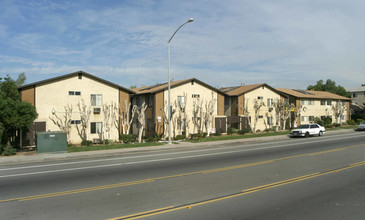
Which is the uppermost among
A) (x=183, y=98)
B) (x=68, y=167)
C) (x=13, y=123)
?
(x=183, y=98)

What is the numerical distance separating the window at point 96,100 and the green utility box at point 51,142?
759cm

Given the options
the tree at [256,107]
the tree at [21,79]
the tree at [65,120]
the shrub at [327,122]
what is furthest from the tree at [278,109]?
the tree at [21,79]

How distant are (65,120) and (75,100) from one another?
2.03 meters

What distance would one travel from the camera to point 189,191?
8.79 meters

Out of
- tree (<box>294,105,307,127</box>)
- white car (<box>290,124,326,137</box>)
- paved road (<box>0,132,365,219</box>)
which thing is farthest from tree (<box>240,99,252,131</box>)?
paved road (<box>0,132,365,219</box>)

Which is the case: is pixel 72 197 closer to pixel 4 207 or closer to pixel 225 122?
pixel 4 207

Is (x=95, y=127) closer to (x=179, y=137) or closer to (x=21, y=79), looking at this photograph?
(x=179, y=137)

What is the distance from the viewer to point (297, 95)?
44.7 m

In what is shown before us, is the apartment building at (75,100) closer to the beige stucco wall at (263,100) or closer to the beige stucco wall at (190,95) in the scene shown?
the beige stucco wall at (190,95)

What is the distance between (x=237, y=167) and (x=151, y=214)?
6.88m

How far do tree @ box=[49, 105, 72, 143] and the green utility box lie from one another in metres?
5.50

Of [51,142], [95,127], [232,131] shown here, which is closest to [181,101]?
[232,131]

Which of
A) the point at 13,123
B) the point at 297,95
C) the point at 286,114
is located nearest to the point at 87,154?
the point at 13,123

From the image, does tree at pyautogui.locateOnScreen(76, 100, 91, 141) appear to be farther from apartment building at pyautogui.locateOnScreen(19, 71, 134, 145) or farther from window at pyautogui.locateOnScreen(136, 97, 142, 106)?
window at pyautogui.locateOnScreen(136, 97, 142, 106)
